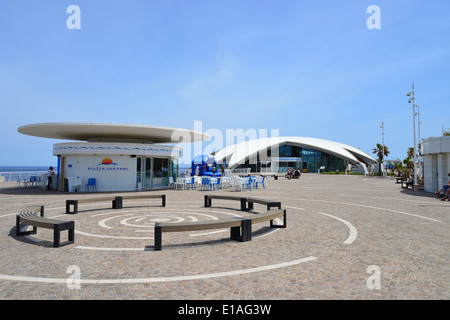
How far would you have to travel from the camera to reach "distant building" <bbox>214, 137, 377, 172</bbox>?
58.2 metres

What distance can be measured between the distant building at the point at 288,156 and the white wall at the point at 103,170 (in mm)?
38901

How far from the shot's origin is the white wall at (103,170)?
18.2 m

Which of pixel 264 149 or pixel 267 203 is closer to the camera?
pixel 267 203

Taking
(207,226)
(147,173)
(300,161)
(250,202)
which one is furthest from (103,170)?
(300,161)

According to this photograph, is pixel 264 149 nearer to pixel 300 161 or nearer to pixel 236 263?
pixel 300 161

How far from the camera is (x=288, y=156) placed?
60875 mm

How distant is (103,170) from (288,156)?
157 feet

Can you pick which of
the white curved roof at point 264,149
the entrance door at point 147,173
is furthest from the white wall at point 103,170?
the white curved roof at point 264,149

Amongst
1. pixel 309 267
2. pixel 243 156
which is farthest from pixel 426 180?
pixel 243 156
